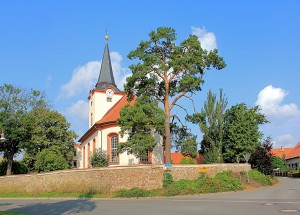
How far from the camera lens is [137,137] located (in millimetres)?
29547

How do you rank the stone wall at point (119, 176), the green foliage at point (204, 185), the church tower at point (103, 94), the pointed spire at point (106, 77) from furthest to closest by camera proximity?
the pointed spire at point (106, 77), the church tower at point (103, 94), the stone wall at point (119, 176), the green foliage at point (204, 185)

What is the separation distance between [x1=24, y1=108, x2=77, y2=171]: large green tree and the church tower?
427 centimetres

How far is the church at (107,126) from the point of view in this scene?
3994 centimetres

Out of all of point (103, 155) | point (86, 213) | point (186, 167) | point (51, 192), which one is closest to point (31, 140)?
point (103, 155)

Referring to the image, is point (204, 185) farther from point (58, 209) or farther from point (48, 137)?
point (48, 137)

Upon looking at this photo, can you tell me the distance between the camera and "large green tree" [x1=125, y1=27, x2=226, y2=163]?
30.5 meters

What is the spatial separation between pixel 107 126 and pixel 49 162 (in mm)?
8394

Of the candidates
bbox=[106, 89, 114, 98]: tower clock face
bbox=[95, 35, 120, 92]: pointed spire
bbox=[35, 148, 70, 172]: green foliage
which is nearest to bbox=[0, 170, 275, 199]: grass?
bbox=[35, 148, 70, 172]: green foliage

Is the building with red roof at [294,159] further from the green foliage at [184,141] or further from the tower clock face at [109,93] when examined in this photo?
the green foliage at [184,141]

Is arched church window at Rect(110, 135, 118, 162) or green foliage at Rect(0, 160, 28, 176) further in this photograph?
green foliage at Rect(0, 160, 28, 176)

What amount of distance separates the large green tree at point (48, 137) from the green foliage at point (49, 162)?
4.01ft

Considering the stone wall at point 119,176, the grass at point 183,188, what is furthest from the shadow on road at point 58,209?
the stone wall at point 119,176

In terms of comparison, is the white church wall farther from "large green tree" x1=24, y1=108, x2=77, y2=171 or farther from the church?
"large green tree" x1=24, y1=108, x2=77, y2=171

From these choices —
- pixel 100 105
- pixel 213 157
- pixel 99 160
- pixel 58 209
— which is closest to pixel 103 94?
pixel 100 105
